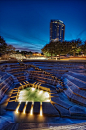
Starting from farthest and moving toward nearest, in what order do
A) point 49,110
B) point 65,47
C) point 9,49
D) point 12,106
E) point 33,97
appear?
point 9,49 → point 65,47 → point 33,97 → point 12,106 → point 49,110

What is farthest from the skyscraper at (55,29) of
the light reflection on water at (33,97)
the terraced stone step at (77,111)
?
the terraced stone step at (77,111)

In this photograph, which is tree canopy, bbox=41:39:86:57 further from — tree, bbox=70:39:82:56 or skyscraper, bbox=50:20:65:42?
skyscraper, bbox=50:20:65:42

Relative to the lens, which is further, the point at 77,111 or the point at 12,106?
the point at 12,106

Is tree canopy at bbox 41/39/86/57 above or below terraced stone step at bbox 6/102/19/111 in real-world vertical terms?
above

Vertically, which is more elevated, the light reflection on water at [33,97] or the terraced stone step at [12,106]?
the terraced stone step at [12,106]

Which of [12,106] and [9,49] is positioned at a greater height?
[9,49]

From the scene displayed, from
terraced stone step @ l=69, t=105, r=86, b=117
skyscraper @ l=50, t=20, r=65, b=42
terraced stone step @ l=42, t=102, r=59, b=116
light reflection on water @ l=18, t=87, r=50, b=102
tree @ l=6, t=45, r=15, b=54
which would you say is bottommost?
light reflection on water @ l=18, t=87, r=50, b=102

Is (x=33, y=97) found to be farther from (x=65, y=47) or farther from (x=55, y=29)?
(x=55, y=29)

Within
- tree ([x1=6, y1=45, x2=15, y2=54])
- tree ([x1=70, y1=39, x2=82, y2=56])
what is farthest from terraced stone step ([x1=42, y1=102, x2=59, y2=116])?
tree ([x1=6, y1=45, x2=15, y2=54])

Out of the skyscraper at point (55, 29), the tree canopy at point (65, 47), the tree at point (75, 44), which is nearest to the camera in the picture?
the tree canopy at point (65, 47)

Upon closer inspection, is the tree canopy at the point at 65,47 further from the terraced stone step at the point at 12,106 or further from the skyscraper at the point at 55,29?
the skyscraper at the point at 55,29

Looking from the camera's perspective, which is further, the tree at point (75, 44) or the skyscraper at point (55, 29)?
the skyscraper at point (55, 29)

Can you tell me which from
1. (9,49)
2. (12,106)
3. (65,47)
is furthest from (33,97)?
(9,49)

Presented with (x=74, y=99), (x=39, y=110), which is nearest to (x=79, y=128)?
(x=39, y=110)
